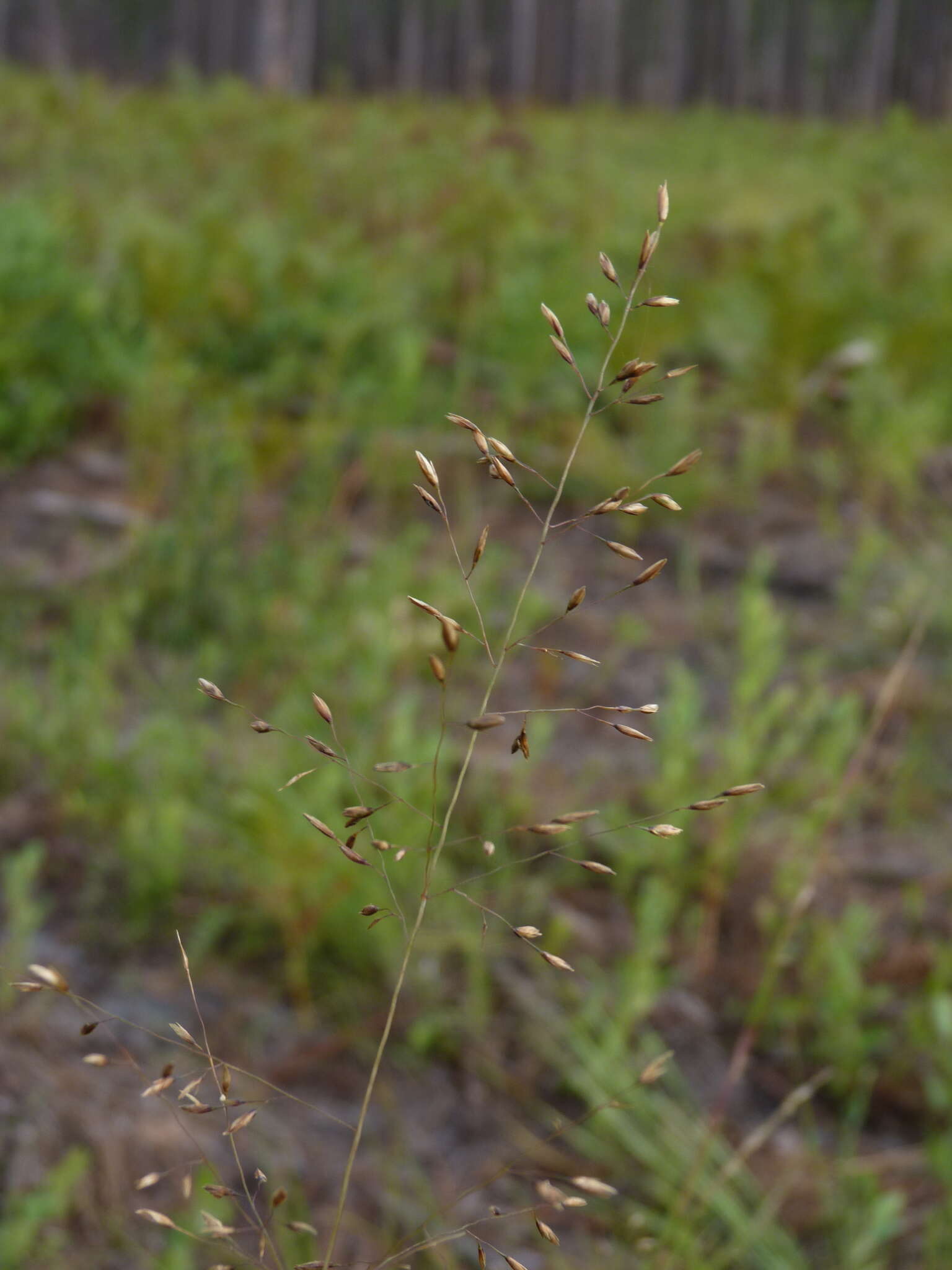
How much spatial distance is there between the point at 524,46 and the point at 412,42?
17.7 feet

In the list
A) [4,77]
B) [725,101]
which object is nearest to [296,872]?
[4,77]

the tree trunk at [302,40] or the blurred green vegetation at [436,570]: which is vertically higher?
the tree trunk at [302,40]

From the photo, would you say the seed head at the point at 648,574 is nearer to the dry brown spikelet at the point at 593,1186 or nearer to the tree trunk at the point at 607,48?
the dry brown spikelet at the point at 593,1186

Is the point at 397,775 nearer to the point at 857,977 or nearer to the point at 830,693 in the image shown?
the point at 857,977

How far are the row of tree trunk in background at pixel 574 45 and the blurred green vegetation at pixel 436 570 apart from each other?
28.1 metres

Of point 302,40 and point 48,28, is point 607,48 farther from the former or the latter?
point 48,28

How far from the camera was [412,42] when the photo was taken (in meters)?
36.4

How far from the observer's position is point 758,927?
6.75 feet

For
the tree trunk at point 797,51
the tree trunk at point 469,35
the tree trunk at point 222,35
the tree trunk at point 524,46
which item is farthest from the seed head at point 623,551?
the tree trunk at point 797,51

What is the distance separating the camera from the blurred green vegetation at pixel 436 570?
1.92m

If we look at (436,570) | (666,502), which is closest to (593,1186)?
(666,502)

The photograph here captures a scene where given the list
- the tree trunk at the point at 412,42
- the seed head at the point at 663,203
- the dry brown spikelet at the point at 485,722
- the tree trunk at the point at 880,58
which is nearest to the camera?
the dry brown spikelet at the point at 485,722

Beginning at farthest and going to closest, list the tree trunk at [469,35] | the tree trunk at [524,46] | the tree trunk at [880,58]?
the tree trunk at [469,35], the tree trunk at [524,46], the tree trunk at [880,58]

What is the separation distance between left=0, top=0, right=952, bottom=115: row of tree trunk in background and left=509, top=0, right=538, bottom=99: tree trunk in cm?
5
